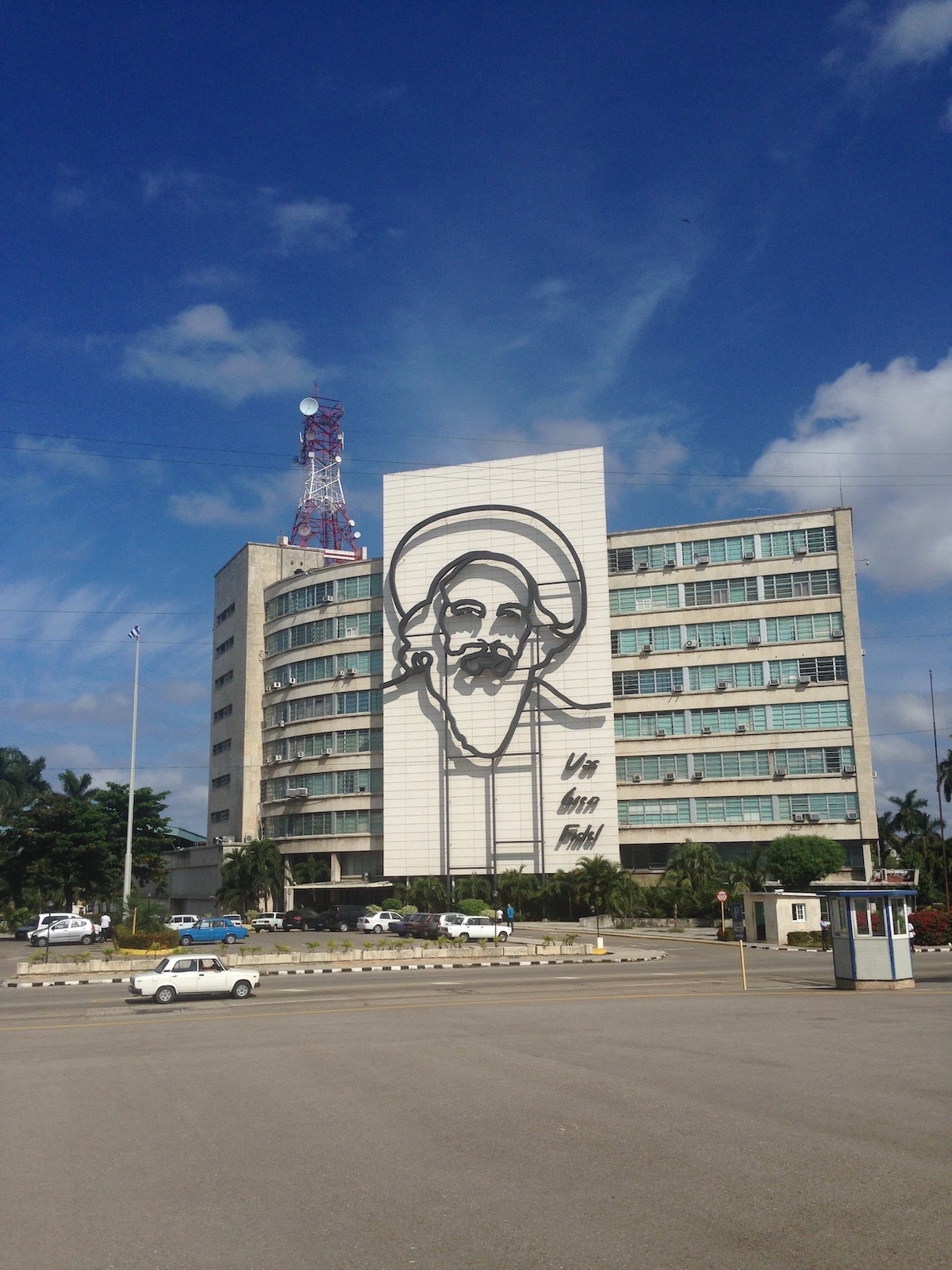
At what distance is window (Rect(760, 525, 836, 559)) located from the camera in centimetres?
7725

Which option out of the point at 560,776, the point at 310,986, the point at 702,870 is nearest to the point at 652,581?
the point at 560,776

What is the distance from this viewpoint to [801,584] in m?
77.4

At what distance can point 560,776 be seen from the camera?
7756 centimetres

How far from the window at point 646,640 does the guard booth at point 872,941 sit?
50584 millimetres

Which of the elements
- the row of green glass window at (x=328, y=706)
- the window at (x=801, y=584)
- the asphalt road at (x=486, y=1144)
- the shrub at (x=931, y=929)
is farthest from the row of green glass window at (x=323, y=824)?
the asphalt road at (x=486, y=1144)

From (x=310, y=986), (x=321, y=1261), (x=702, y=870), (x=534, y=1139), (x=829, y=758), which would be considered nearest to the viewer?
(x=321, y=1261)

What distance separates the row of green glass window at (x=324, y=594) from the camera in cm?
8675

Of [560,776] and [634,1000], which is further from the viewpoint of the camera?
[560,776]

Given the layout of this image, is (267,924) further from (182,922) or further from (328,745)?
(328,745)

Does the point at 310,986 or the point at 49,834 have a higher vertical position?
the point at 49,834

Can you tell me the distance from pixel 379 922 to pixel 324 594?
32.5 meters

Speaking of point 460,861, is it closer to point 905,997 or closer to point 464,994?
point 464,994

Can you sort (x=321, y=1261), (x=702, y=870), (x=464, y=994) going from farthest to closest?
(x=702, y=870), (x=464, y=994), (x=321, y=1261)

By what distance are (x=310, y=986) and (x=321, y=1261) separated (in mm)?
26776
